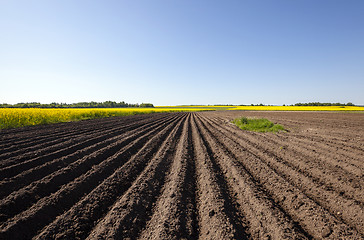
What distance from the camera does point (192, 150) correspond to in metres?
7.12

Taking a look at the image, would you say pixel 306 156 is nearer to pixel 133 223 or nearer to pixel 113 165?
pixel 133 223

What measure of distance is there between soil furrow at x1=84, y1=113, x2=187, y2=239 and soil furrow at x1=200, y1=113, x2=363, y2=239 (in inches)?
106

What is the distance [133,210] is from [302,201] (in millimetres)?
3340

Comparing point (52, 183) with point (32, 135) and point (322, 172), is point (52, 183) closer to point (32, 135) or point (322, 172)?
point (322, 172)

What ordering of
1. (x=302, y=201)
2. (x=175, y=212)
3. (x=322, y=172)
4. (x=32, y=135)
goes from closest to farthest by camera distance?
(x=175, y=212) → (x=302, y=201) → (x=322, y=172) → (x=32, y=135)

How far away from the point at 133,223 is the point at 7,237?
178 cm

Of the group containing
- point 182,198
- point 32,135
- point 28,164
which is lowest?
point 182,198

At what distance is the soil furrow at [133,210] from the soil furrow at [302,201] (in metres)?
2.69

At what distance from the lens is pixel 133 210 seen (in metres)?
2.96

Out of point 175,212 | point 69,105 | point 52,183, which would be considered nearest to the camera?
point 175,212

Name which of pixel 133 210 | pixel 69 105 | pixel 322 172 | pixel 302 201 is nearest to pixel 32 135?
pixel 133 210

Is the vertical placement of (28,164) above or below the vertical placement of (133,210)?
above

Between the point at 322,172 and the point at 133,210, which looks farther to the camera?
the point at 322,172

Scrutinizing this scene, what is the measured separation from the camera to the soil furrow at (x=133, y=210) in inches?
96.8
